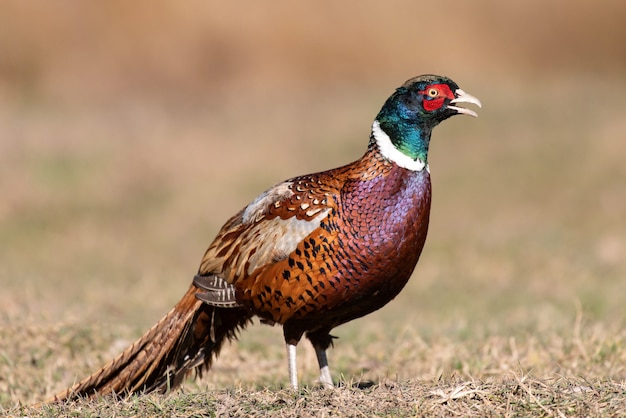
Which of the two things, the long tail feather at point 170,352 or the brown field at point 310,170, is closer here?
the long tail feather at point 170,352

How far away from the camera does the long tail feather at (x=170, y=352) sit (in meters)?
4.84

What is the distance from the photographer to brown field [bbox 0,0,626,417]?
18.6 ft

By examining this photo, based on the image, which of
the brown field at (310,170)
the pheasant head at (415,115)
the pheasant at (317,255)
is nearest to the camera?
the pheasant at (317,255)

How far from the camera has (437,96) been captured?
4691 millimetres

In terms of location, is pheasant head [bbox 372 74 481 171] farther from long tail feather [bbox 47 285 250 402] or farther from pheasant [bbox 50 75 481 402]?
long tail feather [bbox 47 285 250 402]

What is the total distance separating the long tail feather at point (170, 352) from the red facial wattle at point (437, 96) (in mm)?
1429

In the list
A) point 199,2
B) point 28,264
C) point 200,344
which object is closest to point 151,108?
point 199,2

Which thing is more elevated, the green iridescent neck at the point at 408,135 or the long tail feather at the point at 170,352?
the green iridescent neck at the point at 408,135

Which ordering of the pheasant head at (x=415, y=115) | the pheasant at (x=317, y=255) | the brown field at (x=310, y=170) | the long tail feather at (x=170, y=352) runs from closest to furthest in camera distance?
the pheasant at (x=317, y=255) → the pheasant head at (x=415, y=115) → the long tail feather at (x=170, y=352) → the brown field at (x=310, y=170)

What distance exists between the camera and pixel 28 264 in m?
11.2

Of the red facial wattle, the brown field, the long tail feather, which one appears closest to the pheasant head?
the red facial wattle

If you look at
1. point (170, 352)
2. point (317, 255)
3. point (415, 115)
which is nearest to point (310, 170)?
point (170, 352)

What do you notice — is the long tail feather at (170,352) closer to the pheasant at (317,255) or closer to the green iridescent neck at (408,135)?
the pheasant at (317,255)

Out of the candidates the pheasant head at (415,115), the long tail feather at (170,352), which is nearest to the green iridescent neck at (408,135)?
the pheasant head at (415,115)
